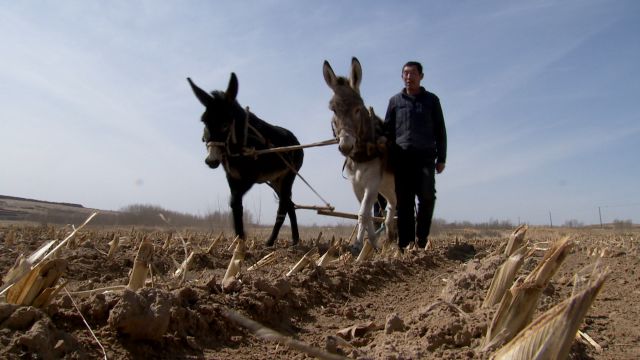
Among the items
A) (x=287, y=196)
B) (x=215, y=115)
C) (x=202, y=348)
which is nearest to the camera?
(x=202, y=348)

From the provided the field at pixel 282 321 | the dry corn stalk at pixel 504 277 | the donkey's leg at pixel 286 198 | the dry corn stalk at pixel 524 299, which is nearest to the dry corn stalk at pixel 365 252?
the field at pixel 282 321

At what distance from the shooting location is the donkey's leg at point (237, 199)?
25.8 ft

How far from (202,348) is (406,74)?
563cm

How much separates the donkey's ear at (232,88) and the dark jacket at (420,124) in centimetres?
254

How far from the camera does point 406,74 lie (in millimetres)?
7082

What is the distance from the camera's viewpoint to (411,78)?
702 cm

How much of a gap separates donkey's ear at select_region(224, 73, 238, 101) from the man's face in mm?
2687

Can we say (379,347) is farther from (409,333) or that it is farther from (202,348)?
(202,348)

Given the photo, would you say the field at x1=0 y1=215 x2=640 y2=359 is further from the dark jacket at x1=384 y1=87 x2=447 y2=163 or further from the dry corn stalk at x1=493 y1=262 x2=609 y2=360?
the dark jacket at x1=384 y1=87 x2=447 y2=163

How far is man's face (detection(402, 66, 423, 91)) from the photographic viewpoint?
7.03m

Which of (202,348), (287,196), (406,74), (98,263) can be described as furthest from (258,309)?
(287,196)

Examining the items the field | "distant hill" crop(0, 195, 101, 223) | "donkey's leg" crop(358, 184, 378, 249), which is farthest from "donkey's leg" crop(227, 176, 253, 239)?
"distant hill" crop(0, 195, 101, 223)

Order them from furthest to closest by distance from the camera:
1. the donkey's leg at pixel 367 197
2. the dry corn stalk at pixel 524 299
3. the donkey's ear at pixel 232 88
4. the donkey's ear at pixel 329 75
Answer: the donkey's ear at pixel 232 88 < the donkey's ear at pixel 329 75 < the donkey's leg at pixel 367 197 < the dry corn stalk at pixel 524 299

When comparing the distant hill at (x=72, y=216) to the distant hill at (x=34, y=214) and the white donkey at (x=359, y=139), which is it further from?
the white donkey at (x=359, y=139)
